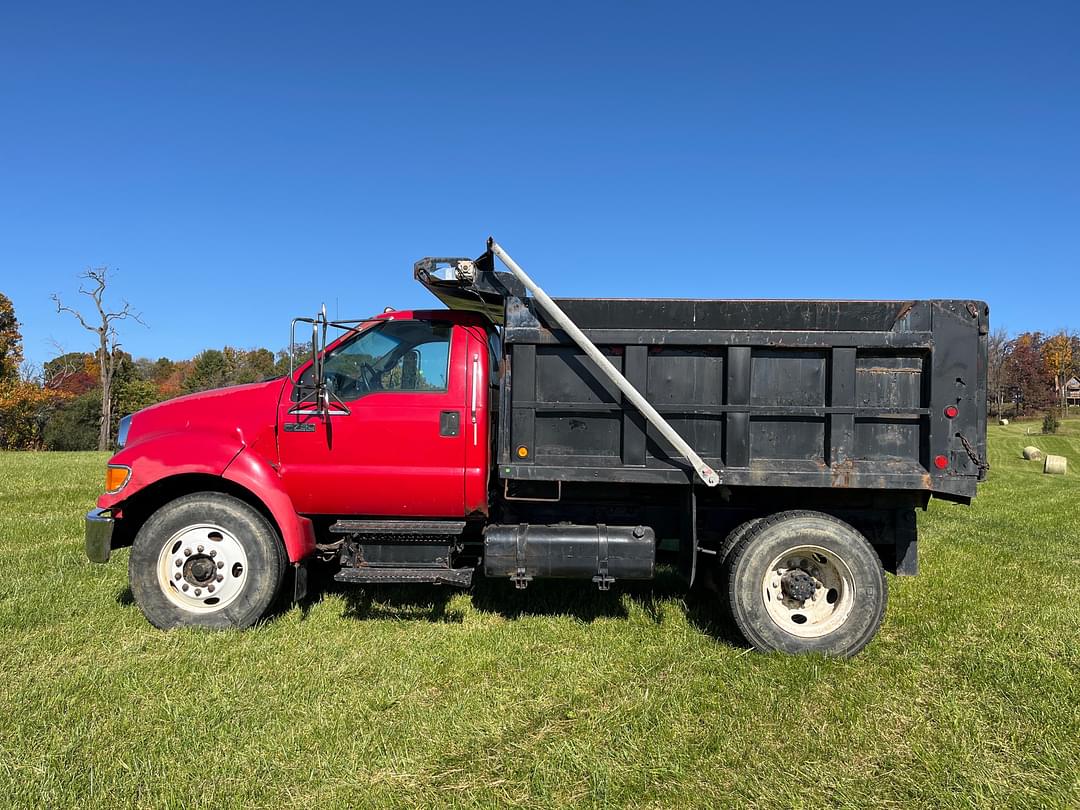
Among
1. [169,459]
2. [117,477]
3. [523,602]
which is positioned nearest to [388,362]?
[169,459]

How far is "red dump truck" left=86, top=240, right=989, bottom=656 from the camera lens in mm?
4098

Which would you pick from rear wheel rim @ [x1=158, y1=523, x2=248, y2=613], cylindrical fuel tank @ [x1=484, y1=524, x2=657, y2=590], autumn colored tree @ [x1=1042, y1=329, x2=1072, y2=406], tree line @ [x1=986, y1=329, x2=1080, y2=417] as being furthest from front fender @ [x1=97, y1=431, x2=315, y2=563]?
autumn colored tree @ [x1=1042, y1=329, x2=1072, y2=406]

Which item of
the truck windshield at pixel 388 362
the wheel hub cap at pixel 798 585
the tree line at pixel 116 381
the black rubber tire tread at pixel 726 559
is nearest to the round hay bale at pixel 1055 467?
the tree line at pixel 116 381

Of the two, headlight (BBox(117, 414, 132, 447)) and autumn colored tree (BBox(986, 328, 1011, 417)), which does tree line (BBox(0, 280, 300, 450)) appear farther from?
autumn colored tree (BBox(986, 328, 1011, 417))

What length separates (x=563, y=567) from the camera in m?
4.43

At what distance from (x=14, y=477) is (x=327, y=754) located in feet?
46.0

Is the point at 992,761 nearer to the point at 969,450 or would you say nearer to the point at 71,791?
the point at 969,450

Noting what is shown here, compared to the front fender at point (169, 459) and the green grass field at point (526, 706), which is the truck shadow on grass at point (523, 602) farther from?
the front fender at point (169, 459)

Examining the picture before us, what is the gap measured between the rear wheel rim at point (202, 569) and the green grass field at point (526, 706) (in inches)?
10.8

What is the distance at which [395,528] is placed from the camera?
4.55 metres

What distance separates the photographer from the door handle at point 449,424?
4488 mm

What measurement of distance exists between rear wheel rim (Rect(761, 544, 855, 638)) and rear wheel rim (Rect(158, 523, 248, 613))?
3.68 m

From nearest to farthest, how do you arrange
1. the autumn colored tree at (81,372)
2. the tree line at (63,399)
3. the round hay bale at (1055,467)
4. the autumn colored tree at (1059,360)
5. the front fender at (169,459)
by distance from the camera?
the front fender at (169,459) → the round hay bale at (1055,467) → the tree line at (63,399) → the autumn colored tree at (81,372) → the autumn colored tree at (1059,360)

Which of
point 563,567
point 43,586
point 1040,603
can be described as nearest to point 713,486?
point 563,567
